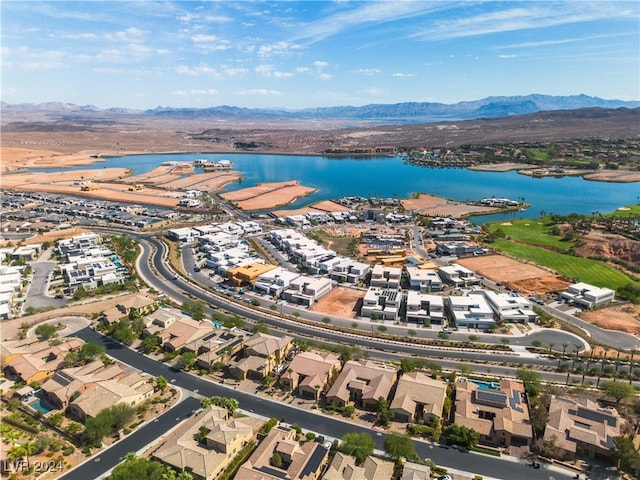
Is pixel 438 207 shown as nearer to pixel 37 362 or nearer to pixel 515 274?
pixel 515 274

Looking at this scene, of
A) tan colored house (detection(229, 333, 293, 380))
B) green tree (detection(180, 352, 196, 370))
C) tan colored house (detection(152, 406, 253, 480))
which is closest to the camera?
tan colored house (detection(152, 406, 253, 480))

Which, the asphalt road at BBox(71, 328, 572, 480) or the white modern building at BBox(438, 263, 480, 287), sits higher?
the white modern building at BBox(438, 263, 480, 287)

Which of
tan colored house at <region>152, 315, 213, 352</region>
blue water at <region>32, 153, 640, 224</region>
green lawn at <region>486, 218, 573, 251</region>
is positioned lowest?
tan colored house at <region>152, 315, 213, 352</region>

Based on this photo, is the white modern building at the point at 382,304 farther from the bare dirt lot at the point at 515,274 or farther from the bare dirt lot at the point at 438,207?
the bare dirt lot at the point at 438,207

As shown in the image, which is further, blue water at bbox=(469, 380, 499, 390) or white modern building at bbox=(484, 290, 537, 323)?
white modern building at bbox=(484, 290, 537, 323)

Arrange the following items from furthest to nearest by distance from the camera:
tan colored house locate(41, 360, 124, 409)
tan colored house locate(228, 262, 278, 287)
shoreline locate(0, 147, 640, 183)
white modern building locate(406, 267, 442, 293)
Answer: shoreline locate(0, 147, 640, 183), tan colored house locate(228, 262, 278, 287), white modern building locate(406, 267, 442, 293), tan colored house locate(41, 360, 124, 409)

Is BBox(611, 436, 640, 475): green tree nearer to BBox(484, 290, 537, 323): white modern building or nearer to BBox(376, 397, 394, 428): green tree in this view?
BBox(376, 397, 394, 428): green tree

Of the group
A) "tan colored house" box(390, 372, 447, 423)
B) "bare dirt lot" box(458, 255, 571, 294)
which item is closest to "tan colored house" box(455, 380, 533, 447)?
"tan colored house" box(390, 372, 447, 423)
